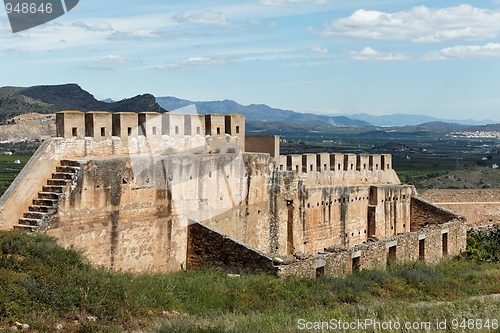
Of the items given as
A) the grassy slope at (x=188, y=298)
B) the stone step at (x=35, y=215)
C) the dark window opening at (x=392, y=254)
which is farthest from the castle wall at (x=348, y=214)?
the stone step at (x=35, y=215)

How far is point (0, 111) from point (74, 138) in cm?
6020

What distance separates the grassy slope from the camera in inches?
330

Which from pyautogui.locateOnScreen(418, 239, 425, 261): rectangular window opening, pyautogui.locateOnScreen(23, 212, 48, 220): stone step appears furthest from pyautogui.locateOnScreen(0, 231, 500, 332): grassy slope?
pyautogui.locateOnScreen(418, 239, 425, 261): rectangular window opening

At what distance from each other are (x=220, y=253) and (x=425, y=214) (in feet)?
35.6

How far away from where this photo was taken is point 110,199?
11.8 m

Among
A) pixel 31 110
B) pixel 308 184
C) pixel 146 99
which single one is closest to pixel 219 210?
pixel 308 184

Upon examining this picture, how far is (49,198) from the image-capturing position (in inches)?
433

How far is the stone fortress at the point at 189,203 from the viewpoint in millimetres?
11234

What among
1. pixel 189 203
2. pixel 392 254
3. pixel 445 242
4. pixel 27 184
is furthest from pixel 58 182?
pixel 445 242

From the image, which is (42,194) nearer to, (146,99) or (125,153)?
(125,153)

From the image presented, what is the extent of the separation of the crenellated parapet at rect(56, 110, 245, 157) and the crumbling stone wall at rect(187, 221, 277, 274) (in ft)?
6.34

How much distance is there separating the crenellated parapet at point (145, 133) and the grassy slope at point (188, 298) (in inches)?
96.7

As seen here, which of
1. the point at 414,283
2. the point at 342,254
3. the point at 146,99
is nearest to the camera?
the point at 414,283

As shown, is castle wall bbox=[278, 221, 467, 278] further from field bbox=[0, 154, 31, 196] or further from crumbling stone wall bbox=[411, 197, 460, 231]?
field bbox=[0, 154, 31, 196]
